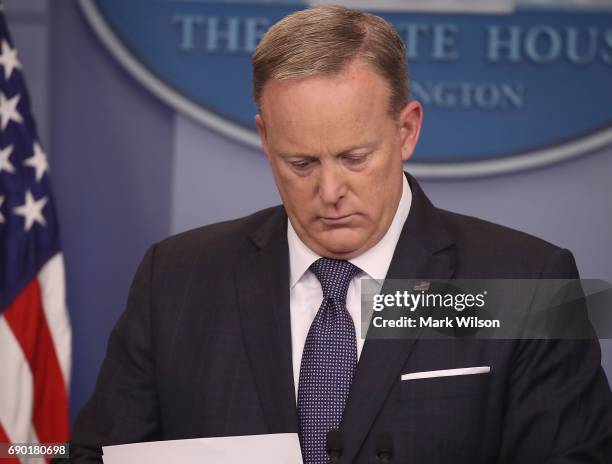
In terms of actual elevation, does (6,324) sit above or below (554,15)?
below

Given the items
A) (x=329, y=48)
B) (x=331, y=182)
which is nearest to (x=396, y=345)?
(x=331, y=182)

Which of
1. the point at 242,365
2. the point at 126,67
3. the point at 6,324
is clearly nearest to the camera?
the point at 242,365

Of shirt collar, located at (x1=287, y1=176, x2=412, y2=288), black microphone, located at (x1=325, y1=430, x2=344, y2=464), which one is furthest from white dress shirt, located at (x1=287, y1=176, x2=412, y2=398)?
black microphone, located at (x1=325, y1=430, x2=344, y2=464)

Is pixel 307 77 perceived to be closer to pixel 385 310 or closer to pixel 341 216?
pixel 341 216

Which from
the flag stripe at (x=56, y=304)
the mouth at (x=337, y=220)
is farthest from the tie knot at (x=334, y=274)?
the flag stripe at (x=56, y=304)

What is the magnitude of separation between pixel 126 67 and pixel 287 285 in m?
1.49

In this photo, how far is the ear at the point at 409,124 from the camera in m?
1.97

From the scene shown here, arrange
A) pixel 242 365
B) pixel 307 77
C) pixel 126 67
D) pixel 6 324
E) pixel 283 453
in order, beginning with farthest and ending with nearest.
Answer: pixel 126 67, pixel 6 324, pixel 242 365, pixel 307 77, pixel 283 453

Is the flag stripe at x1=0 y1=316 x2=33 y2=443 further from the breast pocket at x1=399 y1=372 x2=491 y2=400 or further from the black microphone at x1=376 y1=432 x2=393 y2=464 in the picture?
the black microphone at x1=376 y1=432 x2=393 y2=464

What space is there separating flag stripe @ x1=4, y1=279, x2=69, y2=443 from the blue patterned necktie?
1423mm

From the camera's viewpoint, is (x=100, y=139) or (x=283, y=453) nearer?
(x=283, y=453)

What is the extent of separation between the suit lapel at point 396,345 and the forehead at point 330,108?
29cm

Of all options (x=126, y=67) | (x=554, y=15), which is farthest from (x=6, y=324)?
(x=554, y=15)

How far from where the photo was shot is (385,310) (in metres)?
1.91
